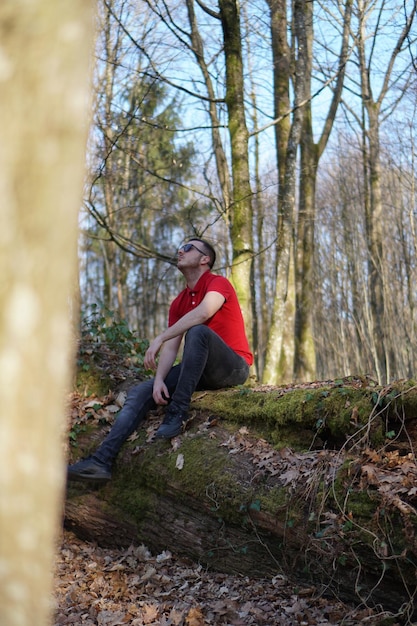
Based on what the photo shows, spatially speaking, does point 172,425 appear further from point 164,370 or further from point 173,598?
point 173,598

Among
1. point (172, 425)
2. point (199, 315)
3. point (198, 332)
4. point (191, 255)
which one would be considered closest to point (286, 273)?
point (191, 255)

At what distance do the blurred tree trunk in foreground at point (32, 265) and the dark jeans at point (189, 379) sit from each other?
3.85 m

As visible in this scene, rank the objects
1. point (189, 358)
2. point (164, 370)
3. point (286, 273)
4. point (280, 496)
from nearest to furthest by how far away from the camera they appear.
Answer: point (280, 496), point (189, 358), point (164, 370), point (286, 273)

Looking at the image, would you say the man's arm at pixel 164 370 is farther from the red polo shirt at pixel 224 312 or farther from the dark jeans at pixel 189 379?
the red polo shirt at pixel 224 312

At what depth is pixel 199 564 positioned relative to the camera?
4879 millimetres

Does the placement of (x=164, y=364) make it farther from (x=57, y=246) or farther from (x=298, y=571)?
(x=57, y=246)

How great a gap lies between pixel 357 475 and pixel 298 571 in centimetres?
81

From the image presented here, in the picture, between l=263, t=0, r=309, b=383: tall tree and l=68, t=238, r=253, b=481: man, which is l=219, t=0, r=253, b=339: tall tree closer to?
l=263, t=0, r=309, b=383: tall tree

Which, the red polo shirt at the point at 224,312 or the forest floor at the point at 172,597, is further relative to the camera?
the red polo shirt at the point at 224,312

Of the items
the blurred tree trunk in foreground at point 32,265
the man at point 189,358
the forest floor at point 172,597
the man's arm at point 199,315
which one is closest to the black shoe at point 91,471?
the man at point 189,358

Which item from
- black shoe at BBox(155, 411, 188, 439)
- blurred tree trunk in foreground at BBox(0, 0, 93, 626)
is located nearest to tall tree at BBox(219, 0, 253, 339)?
black shoe at BBox(155, 411, 188, 439)

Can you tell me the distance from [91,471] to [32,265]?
4257mm

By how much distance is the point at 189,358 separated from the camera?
5270mm

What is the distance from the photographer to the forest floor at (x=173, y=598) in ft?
13.3
